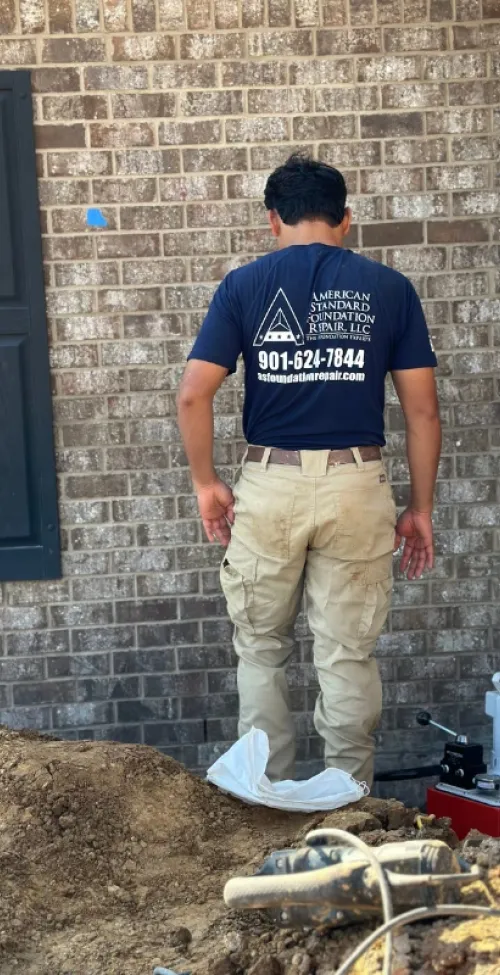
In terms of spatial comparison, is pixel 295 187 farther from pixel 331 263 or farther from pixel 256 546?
pixel 256 546

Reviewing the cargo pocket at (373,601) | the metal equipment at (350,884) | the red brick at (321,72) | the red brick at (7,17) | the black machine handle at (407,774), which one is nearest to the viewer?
the metal equipment at (350,884)

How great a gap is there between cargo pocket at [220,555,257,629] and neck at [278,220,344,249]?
1176 mm

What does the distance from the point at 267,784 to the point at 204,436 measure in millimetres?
1266

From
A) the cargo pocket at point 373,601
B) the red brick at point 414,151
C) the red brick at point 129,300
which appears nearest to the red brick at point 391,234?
the red brick at point 414,151

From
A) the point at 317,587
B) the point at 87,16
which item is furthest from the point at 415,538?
the point at 87,16

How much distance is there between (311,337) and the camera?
4016 millimetres

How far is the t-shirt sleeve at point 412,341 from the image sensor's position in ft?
13.7

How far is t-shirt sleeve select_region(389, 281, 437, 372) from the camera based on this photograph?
164 inches

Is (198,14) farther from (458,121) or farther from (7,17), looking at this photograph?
(458,121)

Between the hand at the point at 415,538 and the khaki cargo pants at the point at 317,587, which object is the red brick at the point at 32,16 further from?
the hand at the point at 415,538

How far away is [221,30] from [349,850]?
3.84m

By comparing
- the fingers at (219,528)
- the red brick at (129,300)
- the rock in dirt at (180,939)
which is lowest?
the rock in dirt at (180,939)

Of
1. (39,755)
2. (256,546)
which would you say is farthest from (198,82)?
(39,755)

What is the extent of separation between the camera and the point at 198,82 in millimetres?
5219
